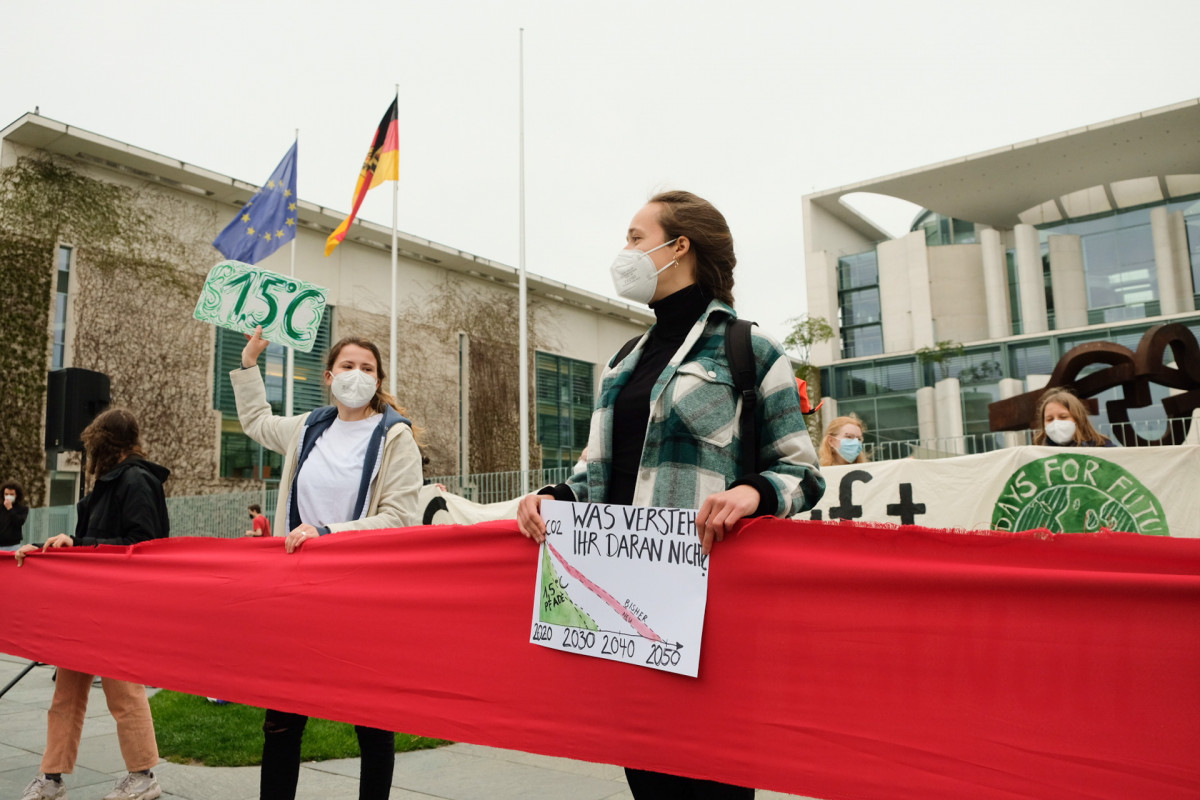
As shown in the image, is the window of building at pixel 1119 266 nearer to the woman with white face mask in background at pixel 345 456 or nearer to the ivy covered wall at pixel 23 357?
the ivy covered wall at pixel 23 357

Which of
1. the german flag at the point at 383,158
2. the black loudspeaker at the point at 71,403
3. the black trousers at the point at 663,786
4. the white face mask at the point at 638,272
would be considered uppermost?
the german flag at the point at 383,158

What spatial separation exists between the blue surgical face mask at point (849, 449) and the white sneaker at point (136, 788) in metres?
6.14

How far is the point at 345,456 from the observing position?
3.64 m

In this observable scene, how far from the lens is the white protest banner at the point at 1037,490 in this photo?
729cm

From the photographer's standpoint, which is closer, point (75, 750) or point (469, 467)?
point (75, 750)

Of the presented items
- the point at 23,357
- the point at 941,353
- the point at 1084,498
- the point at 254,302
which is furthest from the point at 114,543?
the point at 941,353

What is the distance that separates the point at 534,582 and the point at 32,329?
24.8 meters

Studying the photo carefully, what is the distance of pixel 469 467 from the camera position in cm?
3459

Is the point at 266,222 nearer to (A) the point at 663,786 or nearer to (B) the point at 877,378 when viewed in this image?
(A) the point at 663,786

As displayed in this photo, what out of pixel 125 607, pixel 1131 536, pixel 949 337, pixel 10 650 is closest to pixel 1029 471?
pixel 1131 536

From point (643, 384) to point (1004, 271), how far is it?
135 ft

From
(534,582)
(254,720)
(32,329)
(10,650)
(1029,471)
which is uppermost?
(32,329)

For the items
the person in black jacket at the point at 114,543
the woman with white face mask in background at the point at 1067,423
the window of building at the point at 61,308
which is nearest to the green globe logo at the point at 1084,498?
the woman with white face mask in background at the point at 1067,423

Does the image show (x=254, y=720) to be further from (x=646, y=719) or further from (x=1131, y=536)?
(x=1131, y=536)
